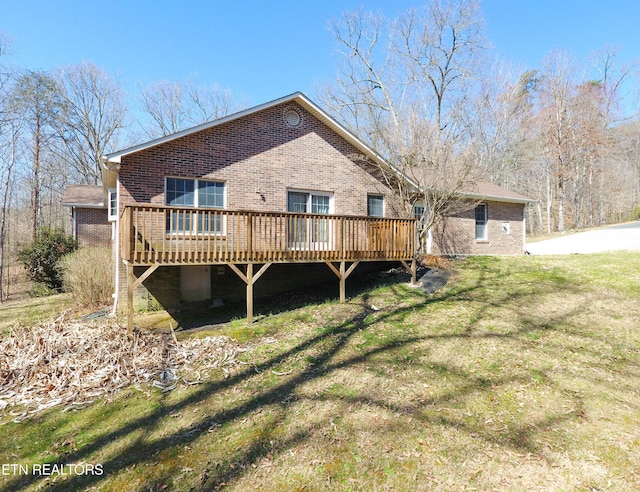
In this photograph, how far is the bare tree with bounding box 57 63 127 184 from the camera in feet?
84.7

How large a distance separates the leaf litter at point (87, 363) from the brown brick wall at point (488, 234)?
10.9 meters

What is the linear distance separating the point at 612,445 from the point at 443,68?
1933cm

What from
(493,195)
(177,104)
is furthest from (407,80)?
(177,104)

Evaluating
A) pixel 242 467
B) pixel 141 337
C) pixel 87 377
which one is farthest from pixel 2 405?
pixel 242 467

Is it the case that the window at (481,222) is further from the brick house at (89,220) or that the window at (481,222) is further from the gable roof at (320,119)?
the brick house at (89,220)

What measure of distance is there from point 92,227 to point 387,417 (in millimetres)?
18513

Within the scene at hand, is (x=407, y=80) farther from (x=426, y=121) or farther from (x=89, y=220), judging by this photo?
(x=89, y=220)

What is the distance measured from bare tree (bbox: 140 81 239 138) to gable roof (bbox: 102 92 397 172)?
70.4 feet

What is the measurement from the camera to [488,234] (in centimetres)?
1542

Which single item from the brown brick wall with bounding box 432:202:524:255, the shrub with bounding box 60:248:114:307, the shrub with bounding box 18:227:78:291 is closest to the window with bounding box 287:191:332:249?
the shrub with bounding box 60:248:114:307

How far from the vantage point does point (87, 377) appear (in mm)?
5031

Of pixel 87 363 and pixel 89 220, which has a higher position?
pixel 89 220

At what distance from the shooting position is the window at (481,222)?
1532 cm

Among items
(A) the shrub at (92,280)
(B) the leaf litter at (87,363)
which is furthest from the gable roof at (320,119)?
(B) the leaf litter at (87,363)
